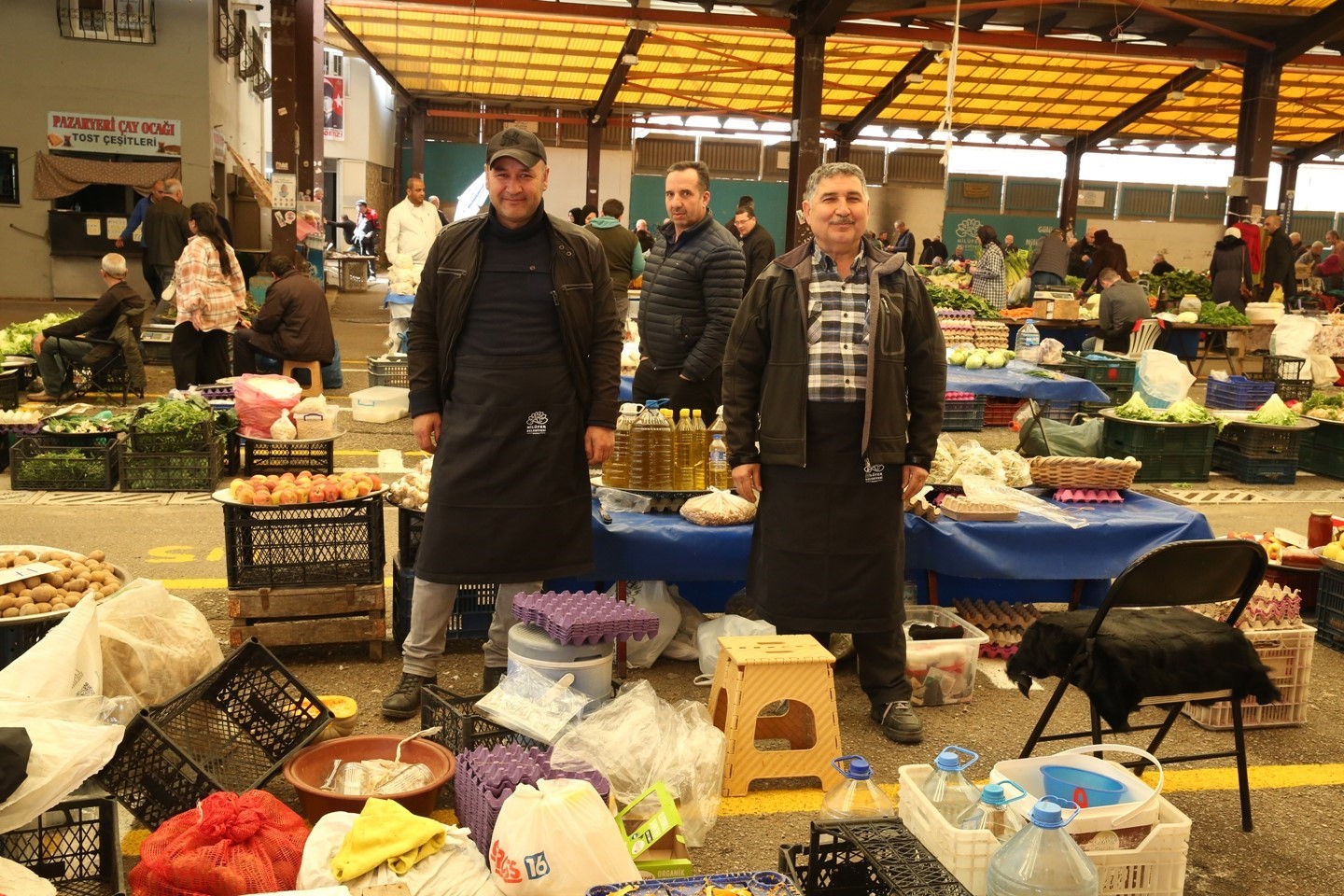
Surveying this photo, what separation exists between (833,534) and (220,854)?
2.29 metres

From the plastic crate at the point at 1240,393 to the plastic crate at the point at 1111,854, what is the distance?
31.3ft

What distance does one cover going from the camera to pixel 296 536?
4.95m

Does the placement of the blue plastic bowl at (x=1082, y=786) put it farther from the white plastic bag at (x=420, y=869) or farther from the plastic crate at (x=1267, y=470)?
the plastic crate at (x=1267, y=470)

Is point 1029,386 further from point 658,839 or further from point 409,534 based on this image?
point 658,839

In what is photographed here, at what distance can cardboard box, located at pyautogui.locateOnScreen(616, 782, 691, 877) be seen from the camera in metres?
3.14

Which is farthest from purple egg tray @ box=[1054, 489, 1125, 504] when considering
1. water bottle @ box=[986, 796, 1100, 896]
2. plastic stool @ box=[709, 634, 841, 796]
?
water bottle @ box=[986, 796, 1100, 896]

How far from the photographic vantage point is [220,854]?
2.94 metres

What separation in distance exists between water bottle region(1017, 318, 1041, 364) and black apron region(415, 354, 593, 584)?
8738 millimetres

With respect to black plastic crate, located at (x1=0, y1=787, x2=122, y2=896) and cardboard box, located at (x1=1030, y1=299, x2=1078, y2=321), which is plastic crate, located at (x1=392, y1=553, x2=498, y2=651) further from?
cardboard box, located at (x1=1030, y1=299, x2=1078, y2=321)

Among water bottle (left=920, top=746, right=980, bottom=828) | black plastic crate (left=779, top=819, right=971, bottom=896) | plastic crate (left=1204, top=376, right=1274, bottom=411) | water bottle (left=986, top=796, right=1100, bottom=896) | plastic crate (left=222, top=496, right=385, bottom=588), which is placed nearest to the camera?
water bottle (left=986, top=796, right=1100, bottom=896)

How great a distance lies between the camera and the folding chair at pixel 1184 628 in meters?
3.65

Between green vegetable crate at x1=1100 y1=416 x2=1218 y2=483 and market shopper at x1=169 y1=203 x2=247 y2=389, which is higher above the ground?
market shopper at x1=169 y1=203 x2=247 y2=389

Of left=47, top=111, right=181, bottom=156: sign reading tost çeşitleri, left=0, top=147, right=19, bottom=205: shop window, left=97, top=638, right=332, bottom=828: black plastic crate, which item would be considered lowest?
left=97, top=638, right=332, bottom=828: black plastic crate

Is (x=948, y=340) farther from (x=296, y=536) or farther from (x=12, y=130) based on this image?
(x=12, y=130)
